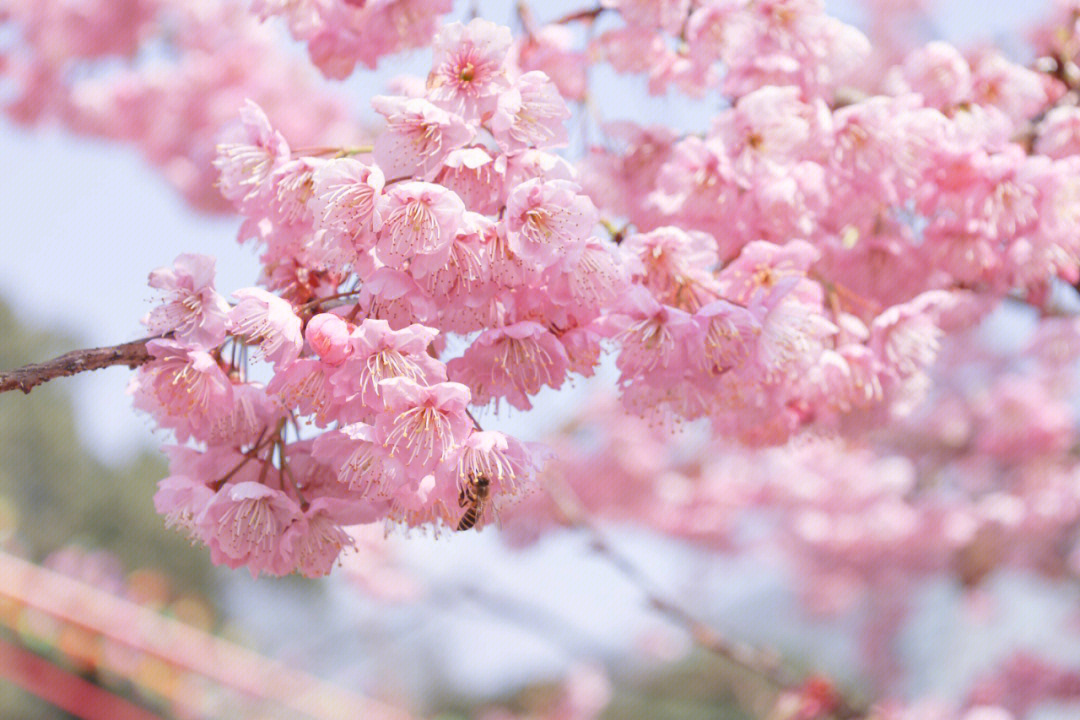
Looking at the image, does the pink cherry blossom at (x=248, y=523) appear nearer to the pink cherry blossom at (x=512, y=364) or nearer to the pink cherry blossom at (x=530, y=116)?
the pink cherry blossom at (x=512, y=364)

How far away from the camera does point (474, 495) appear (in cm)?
73

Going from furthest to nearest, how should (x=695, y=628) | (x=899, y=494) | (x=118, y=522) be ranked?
1. (x=118, y=522)
2. (x=899, y=494)
3. (x=695, y=628)

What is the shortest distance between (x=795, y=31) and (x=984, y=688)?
2.68 meters

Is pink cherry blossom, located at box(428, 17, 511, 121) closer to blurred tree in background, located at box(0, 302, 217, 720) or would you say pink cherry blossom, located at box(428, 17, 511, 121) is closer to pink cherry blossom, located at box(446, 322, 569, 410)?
pink cherry blossom, located at box(446, 322, 569, 410)

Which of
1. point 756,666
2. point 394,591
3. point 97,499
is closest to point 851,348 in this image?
point 756,666

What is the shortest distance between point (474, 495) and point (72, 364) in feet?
1.10

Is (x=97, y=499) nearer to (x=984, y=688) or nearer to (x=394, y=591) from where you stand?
(x=394, y=591)

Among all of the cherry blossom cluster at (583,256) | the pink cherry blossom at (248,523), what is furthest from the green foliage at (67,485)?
the pink cherry blossom at (248,523)

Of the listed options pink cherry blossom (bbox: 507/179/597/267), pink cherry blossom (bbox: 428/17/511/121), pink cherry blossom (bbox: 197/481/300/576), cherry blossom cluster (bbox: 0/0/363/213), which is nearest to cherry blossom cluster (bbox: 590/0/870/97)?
pink cherry blossom (bbox: 428/17/511/121)

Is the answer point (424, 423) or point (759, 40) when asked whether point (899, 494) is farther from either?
point (424, 423)

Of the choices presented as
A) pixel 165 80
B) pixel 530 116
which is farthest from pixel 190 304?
pixel 165 80

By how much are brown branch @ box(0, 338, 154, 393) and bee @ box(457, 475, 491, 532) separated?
301 mm

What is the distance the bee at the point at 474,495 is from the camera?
0.72 metres

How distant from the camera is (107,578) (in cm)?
576
